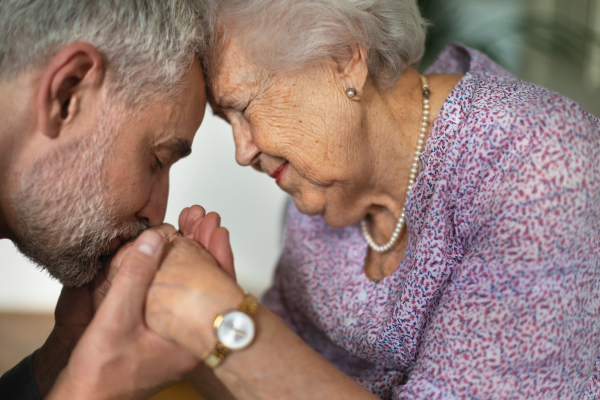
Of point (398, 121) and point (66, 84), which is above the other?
point (398, 121)

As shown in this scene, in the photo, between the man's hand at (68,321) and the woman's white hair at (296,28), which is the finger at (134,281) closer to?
the man's hand at (68,321)

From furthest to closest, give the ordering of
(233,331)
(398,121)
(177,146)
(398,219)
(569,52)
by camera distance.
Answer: (569,52)
(398,219)
(398,121)
(177,146)
(233,331)

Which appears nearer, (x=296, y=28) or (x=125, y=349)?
(x=125, y=349)

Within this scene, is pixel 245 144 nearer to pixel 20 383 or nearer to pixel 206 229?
pixel 206 229

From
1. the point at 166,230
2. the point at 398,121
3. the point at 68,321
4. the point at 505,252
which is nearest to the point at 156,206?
the point at 166,230

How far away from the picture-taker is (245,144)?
1.34 m

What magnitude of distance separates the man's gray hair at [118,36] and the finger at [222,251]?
332 millimetres

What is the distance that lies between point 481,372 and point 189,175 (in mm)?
1502

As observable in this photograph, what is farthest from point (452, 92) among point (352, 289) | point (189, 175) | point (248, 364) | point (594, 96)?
point (594, 96)

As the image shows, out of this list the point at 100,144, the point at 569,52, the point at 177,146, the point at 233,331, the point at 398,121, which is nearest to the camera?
the point at 233,331

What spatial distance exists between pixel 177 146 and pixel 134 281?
1.20ft

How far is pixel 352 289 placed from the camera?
4.91 ft

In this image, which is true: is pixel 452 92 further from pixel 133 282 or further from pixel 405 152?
pixel 133 282

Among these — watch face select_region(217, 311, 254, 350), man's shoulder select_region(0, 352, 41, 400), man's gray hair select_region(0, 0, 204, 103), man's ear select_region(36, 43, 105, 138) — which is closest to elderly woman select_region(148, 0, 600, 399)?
watch face select_region(217, 311, 254, 350)
